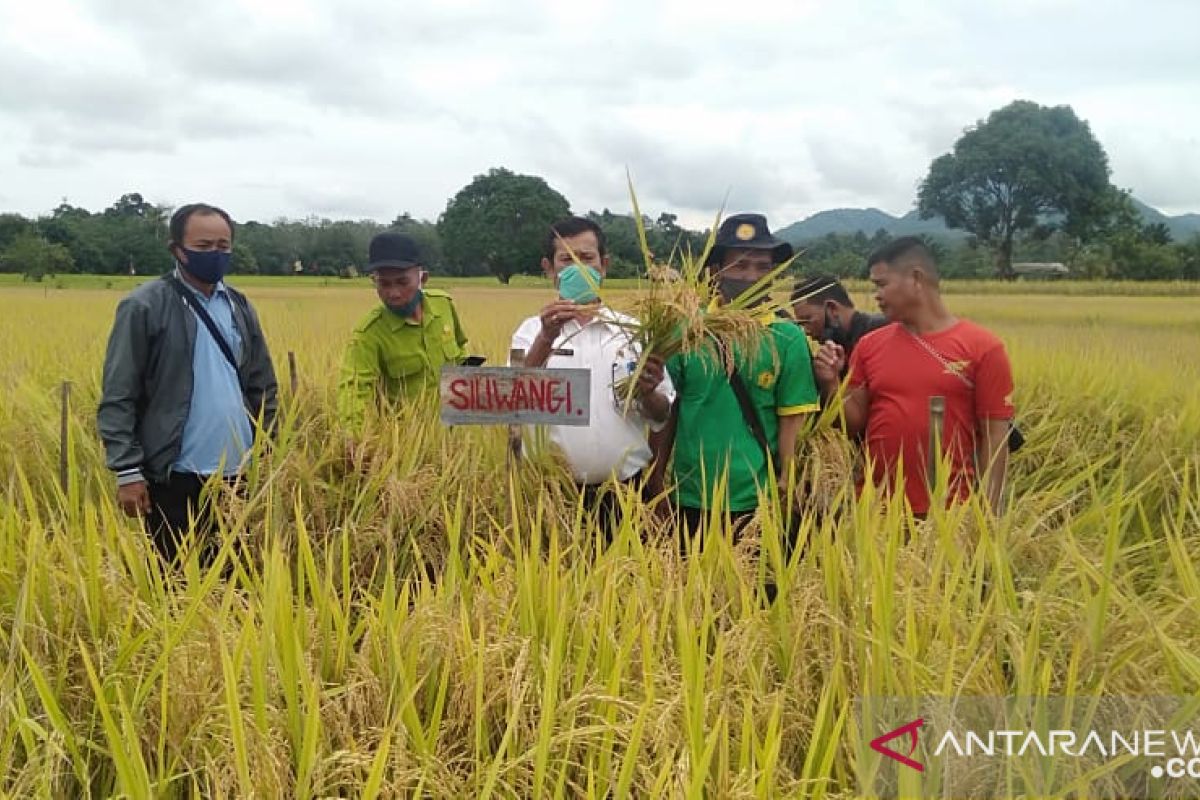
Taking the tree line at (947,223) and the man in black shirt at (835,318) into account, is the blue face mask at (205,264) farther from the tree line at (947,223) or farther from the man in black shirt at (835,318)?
the tree line at (947,223)

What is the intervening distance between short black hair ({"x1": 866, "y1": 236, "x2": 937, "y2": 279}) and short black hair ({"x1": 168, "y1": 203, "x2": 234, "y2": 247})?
7.16 feet

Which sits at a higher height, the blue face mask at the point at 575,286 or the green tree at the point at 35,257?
the green tree at the point at 35,257

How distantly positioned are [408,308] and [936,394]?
6.45 feet

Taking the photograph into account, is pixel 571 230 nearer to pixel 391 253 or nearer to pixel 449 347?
pixel 391 253

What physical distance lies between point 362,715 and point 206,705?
0.25 meters

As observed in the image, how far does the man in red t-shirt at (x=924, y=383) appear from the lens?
252 cm

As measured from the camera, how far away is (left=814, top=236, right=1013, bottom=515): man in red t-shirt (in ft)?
8.26

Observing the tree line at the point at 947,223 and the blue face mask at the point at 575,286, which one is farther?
the tree line at the point at 947,223

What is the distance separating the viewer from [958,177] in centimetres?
4822

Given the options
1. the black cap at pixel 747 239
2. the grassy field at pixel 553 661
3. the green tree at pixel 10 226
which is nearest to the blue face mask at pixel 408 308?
the black cap at pixel 747 239

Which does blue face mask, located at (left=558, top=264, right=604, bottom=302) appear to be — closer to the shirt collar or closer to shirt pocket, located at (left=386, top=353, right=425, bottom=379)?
the shirt collar

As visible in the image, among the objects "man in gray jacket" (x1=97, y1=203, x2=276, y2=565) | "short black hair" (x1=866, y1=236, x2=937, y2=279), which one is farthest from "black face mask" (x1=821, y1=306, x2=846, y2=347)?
"man in gray jacket" (x1=97, y1=203, x2=276, y2=565)

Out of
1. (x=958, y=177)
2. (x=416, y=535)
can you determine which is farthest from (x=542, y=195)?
(x=416, y=535)

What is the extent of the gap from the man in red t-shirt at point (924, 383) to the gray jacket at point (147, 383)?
7.10ft
